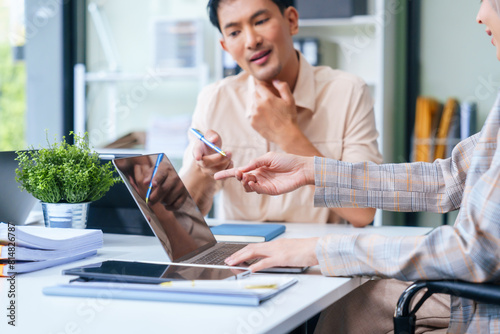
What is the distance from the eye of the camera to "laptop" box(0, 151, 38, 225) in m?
1.44

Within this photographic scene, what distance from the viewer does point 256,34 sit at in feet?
6.32

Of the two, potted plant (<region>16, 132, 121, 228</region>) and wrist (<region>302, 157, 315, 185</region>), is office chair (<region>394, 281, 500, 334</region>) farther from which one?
potted plant (<region>16, 132, 121, 228</region>)

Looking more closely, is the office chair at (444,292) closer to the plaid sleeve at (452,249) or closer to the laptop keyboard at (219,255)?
the plaid sleeve at (452,249)

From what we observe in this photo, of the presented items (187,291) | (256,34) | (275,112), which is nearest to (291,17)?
(256,34)

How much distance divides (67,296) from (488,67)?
10.0 feet

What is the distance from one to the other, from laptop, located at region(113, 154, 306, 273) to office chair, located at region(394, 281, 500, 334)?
21 centimetres

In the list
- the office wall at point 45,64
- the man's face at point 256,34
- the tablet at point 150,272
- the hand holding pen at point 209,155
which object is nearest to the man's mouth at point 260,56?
the man's face at point 256,34

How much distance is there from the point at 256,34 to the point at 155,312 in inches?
49.0

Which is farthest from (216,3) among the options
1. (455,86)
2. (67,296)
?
(455,86)

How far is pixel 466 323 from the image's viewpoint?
1.02 m

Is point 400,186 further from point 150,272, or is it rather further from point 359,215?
point 150,272

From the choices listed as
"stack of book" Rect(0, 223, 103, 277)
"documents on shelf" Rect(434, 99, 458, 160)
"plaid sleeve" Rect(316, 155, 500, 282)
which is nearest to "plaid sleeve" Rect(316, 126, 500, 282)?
"plaid sleeve" Rect(316, 155, 500, 282)

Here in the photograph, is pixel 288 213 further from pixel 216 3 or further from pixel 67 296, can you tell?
pixel 67 296

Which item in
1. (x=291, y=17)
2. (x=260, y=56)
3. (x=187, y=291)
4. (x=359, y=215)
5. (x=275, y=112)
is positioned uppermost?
(x=291, y=17)
